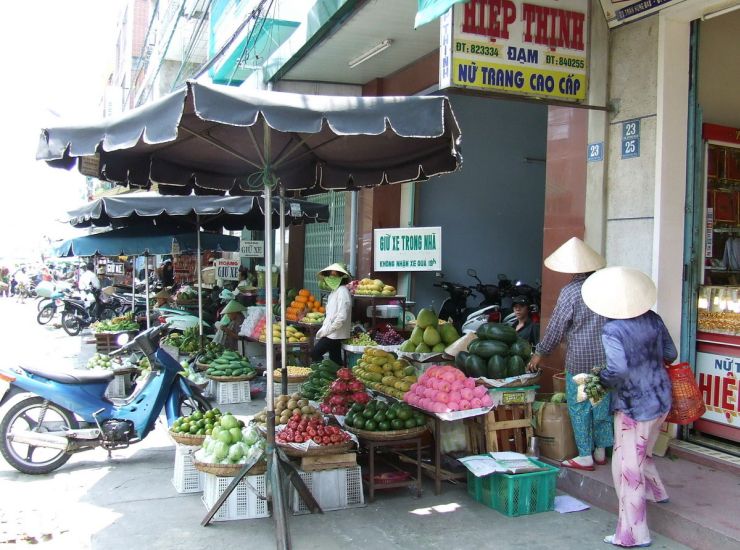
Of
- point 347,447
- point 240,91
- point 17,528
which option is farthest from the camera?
point 347,447

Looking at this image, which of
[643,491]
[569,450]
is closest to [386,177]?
[569,450]

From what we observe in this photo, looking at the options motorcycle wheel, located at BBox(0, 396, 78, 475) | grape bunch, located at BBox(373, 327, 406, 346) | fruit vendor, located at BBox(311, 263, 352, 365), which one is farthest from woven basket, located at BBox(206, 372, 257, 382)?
motorcycle wheel, located at BBox(0, 396, 78, 475)

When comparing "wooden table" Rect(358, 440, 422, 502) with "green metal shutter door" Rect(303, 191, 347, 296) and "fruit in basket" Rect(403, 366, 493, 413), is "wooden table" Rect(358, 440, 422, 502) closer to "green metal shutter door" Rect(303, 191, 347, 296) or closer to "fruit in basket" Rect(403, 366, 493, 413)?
"fruit in basket" Rect(403, 366, 493, 413)

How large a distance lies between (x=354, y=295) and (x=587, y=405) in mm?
4880

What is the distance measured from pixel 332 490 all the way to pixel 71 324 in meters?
14.1

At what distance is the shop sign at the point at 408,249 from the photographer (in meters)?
9.87

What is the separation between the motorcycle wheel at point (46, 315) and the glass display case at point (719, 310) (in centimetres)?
1832

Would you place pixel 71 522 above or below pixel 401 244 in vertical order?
below

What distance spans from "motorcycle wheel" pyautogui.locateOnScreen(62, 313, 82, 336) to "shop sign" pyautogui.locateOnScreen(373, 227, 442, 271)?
1023 cm

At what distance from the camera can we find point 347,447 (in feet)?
16.3

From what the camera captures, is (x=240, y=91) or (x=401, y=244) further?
(x=401, y=244)

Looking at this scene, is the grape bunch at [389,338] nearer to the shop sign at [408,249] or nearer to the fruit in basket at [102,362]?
the shop sign at [408,249]

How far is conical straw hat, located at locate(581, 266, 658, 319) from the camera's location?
417 centimetres

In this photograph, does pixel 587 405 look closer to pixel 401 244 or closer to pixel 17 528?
pixel 17 528
